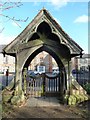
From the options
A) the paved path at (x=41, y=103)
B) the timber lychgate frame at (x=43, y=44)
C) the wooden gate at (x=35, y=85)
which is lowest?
the paved path at (x=41, y=103)

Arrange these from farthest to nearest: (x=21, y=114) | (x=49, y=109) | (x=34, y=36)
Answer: (x=34, y=36), (x=49, y=109), (x=21, y=114)

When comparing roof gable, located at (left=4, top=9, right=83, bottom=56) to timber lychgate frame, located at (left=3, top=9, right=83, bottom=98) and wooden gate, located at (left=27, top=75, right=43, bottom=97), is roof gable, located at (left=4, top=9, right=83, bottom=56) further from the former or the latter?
wooden gate, located at (left=27, top=75, right=43, bottom=97)

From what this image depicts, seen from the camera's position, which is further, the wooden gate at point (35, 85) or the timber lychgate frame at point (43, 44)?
the wooden gate at point (35, 85)

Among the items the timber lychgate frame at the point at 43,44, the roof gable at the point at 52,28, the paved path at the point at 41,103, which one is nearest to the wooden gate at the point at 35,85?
the paved path at the point at 41,103

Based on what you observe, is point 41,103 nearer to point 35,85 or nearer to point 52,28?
point 35,85

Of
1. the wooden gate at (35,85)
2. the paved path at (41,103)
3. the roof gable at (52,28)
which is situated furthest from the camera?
the wooden gate at (35,85)

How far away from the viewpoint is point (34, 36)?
38.3 feet

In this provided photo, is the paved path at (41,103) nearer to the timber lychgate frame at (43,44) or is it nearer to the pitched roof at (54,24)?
the timber lychgate frame at (43,44)

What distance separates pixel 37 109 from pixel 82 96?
2392 mm

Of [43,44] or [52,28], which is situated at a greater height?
[52,28]

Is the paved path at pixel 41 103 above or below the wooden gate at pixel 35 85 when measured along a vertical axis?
below

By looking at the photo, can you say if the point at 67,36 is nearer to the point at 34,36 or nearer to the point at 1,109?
the point at 34,36

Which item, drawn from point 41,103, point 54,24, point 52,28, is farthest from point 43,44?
point 41,103

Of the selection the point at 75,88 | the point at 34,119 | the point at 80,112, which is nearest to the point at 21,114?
the point at 34,119
